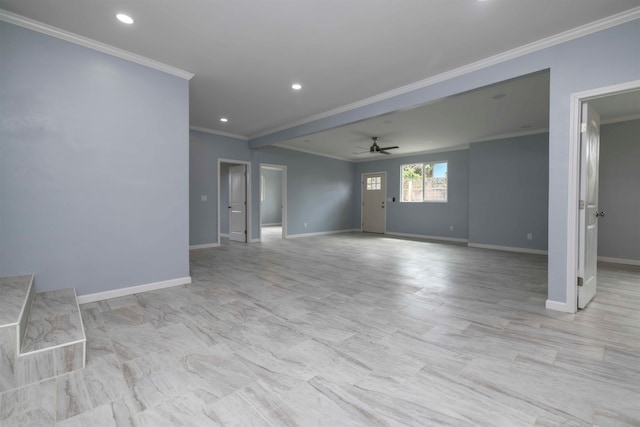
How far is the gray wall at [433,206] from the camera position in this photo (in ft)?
25.9

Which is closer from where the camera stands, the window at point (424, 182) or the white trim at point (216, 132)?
the white trim at point (216, 132)

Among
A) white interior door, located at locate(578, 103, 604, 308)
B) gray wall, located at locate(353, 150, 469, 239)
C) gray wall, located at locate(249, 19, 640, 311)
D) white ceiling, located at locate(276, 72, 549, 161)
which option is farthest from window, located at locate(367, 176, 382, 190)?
white interior door, located at locate(578, 103, 604, 308)

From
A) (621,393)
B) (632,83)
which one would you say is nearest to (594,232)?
(632,83)

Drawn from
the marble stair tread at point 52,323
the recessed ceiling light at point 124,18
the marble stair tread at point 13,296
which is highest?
the recessed ceiling light at point 124,18

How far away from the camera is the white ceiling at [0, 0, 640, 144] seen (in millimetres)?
2387

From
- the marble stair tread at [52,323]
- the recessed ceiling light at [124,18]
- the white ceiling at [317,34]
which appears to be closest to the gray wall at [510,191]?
the white ceiling at [317,34]

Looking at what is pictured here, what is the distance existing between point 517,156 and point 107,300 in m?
7.91

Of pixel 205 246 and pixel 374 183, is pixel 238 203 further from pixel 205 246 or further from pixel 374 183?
pixel 374 183

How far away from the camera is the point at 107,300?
3.03 metres

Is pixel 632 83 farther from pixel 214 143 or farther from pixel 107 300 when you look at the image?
pixel 214 143

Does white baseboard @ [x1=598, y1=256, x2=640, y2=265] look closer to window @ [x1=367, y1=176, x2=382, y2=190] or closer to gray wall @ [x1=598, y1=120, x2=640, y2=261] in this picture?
gray wall @ [x1=598, y1=120, x2=640, y2=261]

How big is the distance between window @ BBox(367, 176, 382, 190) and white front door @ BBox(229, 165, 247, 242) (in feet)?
15.5

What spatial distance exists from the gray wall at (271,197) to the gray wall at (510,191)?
7835 millimetres

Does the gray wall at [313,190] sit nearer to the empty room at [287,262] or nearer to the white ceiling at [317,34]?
the empty room at [287,262]
